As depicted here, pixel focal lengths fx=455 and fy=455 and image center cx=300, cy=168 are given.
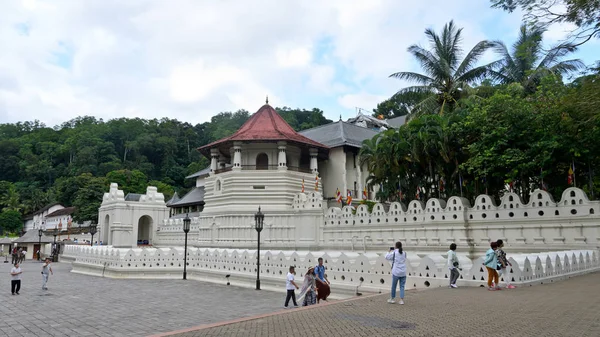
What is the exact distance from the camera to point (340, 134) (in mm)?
36969

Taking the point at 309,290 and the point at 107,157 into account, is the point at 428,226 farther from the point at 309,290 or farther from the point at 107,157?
the point at 107,157

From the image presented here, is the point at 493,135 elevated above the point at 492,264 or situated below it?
above

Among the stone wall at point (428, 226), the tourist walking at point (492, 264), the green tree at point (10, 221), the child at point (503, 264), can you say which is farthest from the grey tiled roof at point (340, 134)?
the green tree at point (10, 221)

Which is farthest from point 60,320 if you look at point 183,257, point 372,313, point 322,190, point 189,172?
point 189,172

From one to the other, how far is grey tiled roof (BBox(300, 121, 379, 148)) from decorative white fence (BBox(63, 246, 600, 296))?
54.5 ft

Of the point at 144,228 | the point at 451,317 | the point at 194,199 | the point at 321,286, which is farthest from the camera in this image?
the point at 194,199

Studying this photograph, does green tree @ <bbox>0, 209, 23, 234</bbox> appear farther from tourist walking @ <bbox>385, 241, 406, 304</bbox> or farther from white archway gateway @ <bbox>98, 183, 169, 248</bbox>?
tourist walking @ <bbox>385, 241, 406, 304</bbox>

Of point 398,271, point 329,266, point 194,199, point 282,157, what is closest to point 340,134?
point 282,157

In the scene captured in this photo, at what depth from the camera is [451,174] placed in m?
23.2

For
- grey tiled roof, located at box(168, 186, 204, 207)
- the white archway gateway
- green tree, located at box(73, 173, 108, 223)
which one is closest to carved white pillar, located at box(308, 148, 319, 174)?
the white archway gateway

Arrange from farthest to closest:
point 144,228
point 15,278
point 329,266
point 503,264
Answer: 1. point 144,228
2. point 15,278
3. point 329,266
4. point 503,264

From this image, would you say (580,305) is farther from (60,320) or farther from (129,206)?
(129,206)

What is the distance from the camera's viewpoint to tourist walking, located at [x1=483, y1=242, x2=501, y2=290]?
35.7 feet

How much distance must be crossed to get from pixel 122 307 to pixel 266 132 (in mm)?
21769
